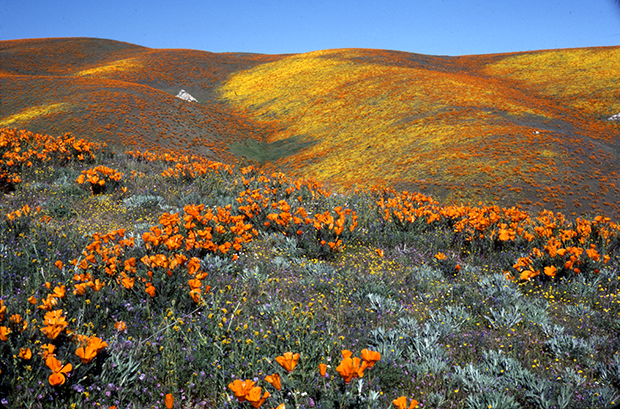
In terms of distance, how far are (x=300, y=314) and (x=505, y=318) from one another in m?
2.06

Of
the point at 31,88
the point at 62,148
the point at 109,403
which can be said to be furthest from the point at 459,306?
the point at 31,88

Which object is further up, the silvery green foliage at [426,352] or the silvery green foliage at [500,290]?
the silvery green foliage at [426,352]

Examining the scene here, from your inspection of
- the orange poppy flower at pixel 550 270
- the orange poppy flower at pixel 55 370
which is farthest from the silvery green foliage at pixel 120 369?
the orange poppy flower at pixel 550 270

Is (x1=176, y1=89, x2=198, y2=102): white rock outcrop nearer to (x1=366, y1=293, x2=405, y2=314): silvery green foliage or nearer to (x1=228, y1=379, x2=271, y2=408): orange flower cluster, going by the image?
(x1=366, y1=293, x2=405, y2=314): silvery green foliage

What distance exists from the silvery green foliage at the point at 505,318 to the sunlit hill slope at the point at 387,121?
27.2 feet

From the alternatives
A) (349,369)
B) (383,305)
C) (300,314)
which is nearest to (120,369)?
(300,314)

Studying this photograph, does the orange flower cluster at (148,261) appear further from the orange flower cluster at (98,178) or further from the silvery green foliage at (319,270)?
the orange flower cluster at (98,178)

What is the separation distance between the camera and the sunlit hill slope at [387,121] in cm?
1211

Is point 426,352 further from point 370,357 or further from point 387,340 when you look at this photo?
point 370,357

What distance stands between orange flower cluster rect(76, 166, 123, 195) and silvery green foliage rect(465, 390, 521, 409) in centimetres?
706

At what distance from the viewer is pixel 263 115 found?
87.2 feet

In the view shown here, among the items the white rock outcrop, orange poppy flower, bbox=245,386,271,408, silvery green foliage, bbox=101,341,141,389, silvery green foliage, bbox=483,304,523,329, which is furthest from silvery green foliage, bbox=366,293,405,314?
the white rock outcrop

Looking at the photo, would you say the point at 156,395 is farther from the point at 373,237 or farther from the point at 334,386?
the point at 373,237

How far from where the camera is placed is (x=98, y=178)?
6785 mm
